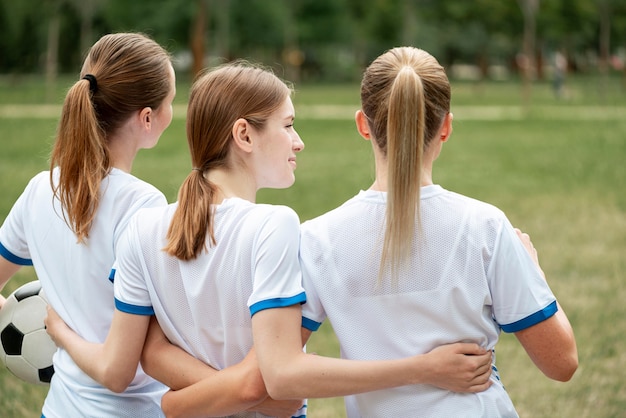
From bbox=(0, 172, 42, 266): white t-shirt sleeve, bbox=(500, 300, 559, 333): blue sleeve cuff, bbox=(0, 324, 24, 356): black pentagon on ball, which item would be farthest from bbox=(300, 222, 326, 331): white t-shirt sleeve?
bbox=(0, 324, 24, 356): black pentagon on ball

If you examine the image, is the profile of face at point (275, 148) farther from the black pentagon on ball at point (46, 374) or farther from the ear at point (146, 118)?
the black pentagon on ball at point (46, 374)

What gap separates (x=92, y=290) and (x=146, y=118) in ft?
1.52

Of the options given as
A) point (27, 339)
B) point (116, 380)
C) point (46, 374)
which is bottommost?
point (46, 374)

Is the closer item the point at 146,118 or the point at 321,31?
the point at 146,118

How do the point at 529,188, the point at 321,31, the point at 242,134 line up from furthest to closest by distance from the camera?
the point at 321,31, the point at 529,188, the point at 242,134

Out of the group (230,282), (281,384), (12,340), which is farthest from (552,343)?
(12,340)

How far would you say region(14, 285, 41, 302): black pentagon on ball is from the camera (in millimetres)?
2809

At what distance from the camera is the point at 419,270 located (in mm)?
1963

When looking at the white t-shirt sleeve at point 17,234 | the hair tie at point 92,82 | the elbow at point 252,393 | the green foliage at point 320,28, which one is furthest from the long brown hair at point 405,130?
the green foliage at point 320,28

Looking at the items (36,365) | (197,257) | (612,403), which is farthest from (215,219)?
(612,403)

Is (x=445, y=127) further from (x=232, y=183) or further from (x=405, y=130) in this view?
(x=232, y=183)

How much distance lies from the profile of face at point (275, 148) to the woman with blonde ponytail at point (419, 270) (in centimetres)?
24

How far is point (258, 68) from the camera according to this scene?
2268 millimetres

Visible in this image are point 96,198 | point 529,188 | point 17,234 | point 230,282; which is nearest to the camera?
point 230,282
